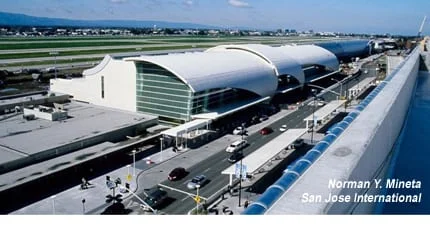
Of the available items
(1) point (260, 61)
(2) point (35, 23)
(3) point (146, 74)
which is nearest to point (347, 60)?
(1) point (260, 61)

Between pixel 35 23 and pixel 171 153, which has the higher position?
pixel 35 23

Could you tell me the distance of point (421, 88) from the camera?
38125 mm

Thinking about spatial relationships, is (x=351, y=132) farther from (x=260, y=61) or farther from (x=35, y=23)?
(x=35, y=23)

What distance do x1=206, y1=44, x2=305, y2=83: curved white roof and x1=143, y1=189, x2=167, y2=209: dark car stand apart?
1616 centimetres

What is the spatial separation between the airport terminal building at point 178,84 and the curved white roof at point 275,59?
724 millimetres

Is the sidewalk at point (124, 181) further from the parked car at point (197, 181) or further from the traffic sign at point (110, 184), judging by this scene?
the parked car at point (197, 181)

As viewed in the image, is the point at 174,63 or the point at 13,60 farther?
the point at 13,60

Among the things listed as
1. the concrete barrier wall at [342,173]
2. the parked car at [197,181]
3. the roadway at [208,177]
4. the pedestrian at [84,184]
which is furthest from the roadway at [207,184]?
the concrete barrier wall at [342,173]

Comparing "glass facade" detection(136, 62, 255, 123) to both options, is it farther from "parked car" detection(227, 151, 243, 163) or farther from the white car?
"parked car" detection(227, 151, 243, 163)

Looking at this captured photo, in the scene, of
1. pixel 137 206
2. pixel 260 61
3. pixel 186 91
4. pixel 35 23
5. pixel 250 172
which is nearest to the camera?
pixel 137 206

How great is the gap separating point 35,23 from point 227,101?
394ft

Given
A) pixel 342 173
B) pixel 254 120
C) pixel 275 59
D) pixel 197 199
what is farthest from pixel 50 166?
pixel 275 59

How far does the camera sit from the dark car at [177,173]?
503 inches

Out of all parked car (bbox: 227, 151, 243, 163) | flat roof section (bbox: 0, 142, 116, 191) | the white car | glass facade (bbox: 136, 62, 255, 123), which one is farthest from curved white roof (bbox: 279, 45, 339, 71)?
flat roof section (bbox: 0, 142, 116, 191)
